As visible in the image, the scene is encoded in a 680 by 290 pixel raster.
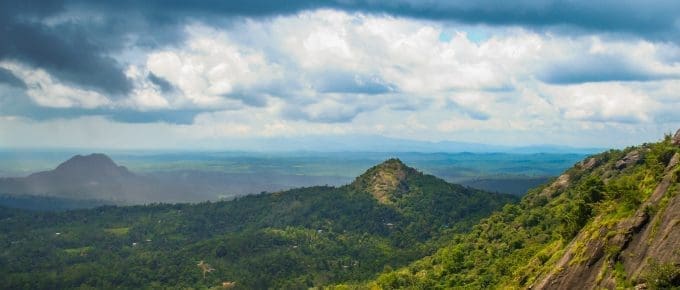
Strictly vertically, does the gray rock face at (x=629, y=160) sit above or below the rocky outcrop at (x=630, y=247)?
above

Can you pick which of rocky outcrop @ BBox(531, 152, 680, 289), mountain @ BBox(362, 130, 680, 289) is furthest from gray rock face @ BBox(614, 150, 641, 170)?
rocky outcrop @ BBox(531, 152, 680, 289)

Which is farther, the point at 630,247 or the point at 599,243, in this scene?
the point at 599,243

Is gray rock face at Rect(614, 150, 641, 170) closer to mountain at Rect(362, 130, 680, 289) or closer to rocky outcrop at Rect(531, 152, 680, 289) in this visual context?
mountain at Rect(362, 130, 680, 289)

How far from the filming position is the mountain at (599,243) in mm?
43094

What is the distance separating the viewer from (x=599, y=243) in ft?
164

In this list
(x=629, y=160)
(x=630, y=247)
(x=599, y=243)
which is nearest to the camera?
(x=630, y=247)

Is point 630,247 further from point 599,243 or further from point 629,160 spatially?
point 629,160

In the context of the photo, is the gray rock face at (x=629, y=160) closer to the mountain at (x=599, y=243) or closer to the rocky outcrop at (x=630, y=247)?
the mountain at (x=599, y=243)

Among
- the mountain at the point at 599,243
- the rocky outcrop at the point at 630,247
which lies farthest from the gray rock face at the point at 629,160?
the rocky outcrop at the point at 630,247

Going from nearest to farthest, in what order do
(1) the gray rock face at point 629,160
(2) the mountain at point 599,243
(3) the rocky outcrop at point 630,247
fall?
(3) the rocky outcrop at point 630,247 < (2) the mountain at point 599,243 < (1) the gray rock face at point 629,160

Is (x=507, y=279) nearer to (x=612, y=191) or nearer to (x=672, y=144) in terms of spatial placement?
(x=612, y=191)

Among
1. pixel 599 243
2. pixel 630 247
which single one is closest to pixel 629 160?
pixel 599 243

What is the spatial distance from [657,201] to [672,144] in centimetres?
1609

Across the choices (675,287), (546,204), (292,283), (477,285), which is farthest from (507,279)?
(292,283)
